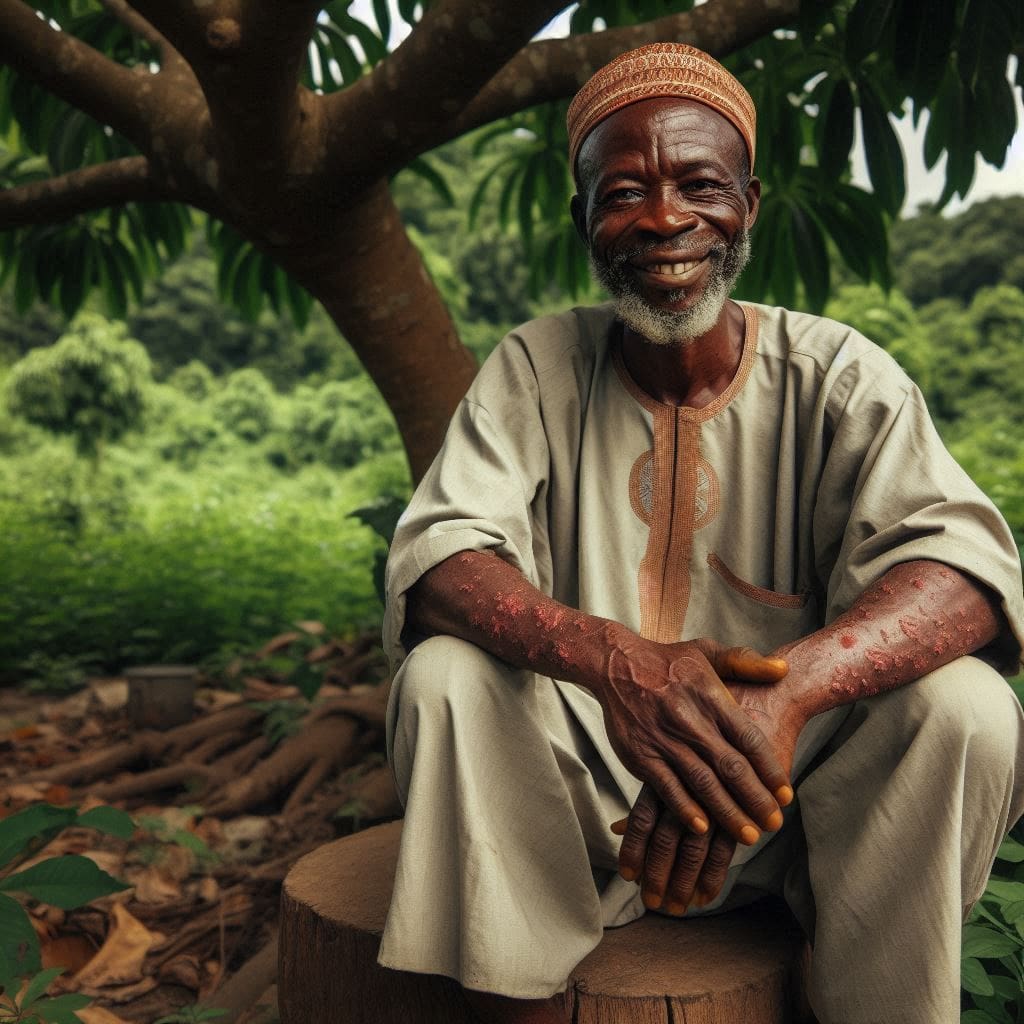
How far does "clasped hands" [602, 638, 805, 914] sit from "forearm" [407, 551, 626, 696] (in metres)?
0.04

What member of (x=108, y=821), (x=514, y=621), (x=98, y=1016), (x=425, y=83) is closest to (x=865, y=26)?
(x=425, y=83)

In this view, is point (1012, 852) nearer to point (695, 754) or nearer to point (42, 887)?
point (695, 754)

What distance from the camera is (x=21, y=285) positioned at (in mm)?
3824

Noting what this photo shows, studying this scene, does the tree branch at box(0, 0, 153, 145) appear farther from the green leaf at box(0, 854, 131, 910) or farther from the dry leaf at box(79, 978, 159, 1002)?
the dry leaf at box(79, 978, 159, 1002)

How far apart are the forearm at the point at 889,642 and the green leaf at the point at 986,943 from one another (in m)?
0.55

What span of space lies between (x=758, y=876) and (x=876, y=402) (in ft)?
2.51

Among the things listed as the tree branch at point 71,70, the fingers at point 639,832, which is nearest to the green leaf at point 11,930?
the fingers at point 639,832

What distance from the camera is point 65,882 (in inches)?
67.7

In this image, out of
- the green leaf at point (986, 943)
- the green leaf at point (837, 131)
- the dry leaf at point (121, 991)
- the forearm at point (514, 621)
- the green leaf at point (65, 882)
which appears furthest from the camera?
the green leaf at point (837, 131)

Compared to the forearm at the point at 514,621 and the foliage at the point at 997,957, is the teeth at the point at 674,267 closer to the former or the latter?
the forearm at the point at 514,621

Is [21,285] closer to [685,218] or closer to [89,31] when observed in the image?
[89,31]

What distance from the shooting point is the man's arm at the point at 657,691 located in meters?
1.46

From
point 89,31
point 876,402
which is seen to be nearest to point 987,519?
point 876,402

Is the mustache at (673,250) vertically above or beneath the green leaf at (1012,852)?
above
